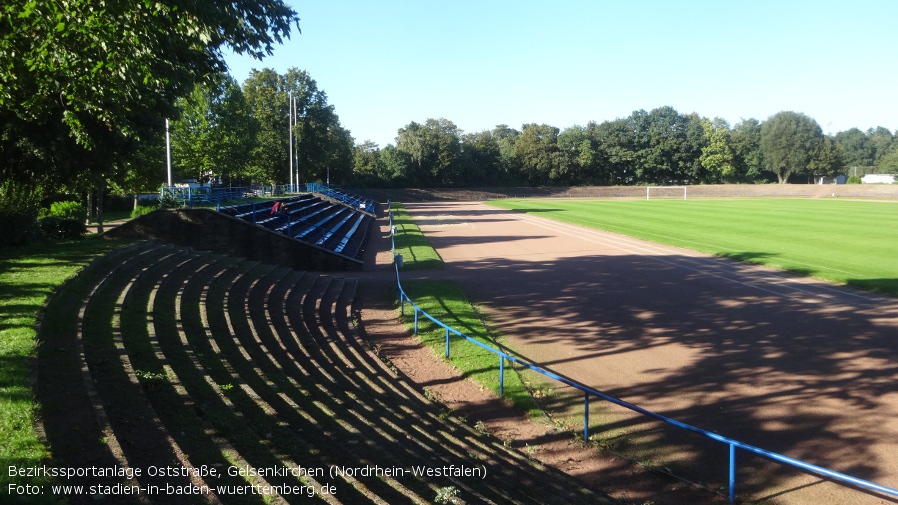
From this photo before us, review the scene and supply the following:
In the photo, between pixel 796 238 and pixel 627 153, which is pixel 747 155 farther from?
pixel 796 238

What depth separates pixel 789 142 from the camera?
11525 cm

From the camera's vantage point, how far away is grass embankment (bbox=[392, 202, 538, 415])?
1086 cm

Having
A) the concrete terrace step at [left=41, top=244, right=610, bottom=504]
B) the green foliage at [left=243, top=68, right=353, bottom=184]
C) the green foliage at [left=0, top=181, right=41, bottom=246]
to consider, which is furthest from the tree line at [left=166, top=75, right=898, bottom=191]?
the concrete terrace step at [left=41, top=244, right=610, bottom=504]

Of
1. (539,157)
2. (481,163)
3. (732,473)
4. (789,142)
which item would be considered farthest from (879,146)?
(732,473)

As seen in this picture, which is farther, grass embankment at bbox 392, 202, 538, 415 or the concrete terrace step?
grass embankment at bbox 392, 202, 538, 415

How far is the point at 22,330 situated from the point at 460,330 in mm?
8920

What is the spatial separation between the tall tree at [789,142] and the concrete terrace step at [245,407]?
123 metres

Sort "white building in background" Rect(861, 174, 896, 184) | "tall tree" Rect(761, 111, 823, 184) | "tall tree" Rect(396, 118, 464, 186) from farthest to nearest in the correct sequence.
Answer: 1. "tall tree" Rect(761, 111, 823, 184)
2. "white building in background" Rect(861, 174, 896, 184)
3. "tall tree" Rect(396, 118, 464, 186)

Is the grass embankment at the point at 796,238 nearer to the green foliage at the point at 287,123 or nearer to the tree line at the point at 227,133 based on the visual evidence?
the tree line at the point at 227,133

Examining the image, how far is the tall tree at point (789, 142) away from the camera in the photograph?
377 feet

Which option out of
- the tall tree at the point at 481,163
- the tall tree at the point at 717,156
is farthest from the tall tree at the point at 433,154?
the tall tree at the point at 717,156

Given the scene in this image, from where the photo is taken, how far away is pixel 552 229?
1683 inches

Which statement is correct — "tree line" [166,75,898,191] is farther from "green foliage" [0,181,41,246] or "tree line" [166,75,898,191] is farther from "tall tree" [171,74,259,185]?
"green foliage" [0,181,41,246]

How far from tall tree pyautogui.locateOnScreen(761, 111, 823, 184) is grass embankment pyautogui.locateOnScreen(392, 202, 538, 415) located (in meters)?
111
